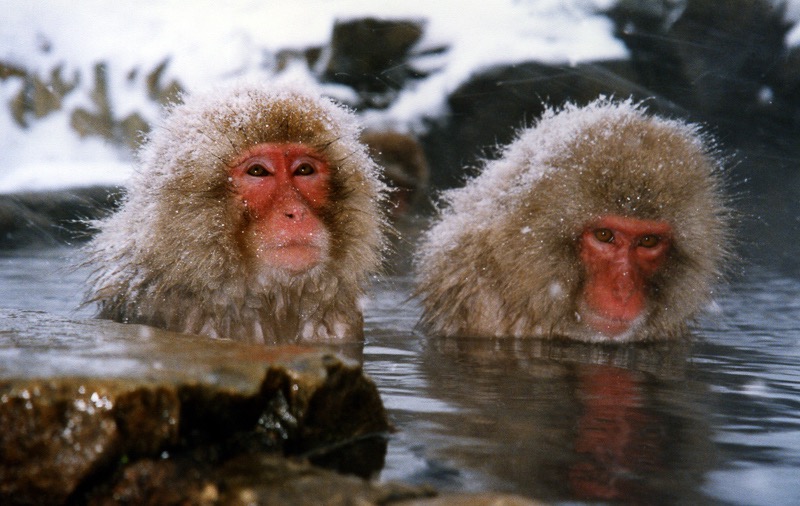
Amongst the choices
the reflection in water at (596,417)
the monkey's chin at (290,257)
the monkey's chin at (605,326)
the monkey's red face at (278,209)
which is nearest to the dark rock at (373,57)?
the reflection in water at (596,417)

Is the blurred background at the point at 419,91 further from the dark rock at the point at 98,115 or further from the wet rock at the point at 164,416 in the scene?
the wet rock at the point at 164,416

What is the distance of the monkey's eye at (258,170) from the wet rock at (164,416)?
1635 mm

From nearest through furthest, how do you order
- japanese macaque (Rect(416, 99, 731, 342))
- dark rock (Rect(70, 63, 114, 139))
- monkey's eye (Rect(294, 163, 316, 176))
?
monkey's eye (Rect(294, 163, 316, 176)), japanese macaque (Rect(416, 99, 731, 342)), dark rock (Rect(70, 63, 114, 139))

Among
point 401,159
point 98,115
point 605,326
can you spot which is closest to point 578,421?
point 605,326

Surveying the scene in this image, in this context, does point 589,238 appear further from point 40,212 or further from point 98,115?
point 98,115

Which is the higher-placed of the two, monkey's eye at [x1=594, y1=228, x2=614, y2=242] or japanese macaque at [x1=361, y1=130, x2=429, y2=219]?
japanese macaque at [x1=361, y1=130, x2=429, y2=219]

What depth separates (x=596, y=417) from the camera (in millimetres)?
2809

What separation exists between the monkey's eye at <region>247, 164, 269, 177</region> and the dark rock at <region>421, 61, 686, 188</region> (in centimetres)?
766

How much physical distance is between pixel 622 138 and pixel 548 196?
1.48 ft

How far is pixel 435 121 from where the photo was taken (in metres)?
12.1

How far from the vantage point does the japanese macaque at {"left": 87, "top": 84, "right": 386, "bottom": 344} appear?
13.5ft

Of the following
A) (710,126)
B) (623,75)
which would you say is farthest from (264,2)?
(710,126)

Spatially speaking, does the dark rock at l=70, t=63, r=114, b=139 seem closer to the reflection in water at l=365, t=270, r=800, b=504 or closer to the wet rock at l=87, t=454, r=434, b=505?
the reflection in water at l=365, t=270, r=800, b=504

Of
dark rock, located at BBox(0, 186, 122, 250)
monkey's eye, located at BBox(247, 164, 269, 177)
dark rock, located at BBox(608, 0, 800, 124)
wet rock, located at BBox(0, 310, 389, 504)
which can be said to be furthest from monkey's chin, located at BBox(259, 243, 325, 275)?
dark rock, located at BBox(608, 0, 800, 124)
